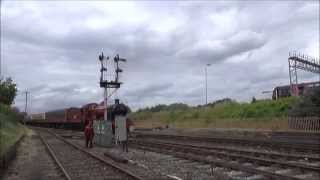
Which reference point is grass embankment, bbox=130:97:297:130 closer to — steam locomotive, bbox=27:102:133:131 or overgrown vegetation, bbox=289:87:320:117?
overgrown vegetation, bbox=289:87:320:117

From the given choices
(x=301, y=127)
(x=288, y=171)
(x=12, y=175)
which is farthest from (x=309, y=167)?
(x=301, y=127)

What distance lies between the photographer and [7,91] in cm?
6800

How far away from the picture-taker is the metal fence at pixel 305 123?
39.8 m

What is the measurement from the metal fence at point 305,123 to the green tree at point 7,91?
1379 inches

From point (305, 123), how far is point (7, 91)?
41.0 metres

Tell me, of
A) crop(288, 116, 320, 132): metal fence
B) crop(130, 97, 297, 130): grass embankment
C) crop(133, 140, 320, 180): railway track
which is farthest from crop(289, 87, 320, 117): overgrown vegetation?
crop(133, 140, 320, 180): railway track

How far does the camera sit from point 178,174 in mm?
15531

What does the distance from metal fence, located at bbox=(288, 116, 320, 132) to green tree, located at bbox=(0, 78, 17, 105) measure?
3501cm

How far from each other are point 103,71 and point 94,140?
4780mm

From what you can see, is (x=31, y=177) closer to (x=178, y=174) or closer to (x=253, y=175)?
(x=178, y=174)

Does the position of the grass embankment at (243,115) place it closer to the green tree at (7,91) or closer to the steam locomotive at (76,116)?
the steam locomotive at (76,116)

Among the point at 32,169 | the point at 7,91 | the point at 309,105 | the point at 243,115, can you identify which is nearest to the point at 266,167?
the point at 32,169

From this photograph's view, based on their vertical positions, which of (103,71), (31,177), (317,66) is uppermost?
(317,66)

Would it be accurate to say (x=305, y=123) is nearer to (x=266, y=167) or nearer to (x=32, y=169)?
(x=266, y=167)
